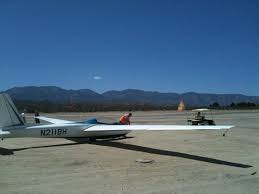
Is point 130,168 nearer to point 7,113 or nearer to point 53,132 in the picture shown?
point 53,132

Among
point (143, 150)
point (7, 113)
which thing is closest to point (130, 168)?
point (143, 150)

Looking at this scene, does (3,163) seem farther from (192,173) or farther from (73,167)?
(192,173)

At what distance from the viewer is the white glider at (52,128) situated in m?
16.9

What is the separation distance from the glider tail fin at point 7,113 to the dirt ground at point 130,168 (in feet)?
4.38

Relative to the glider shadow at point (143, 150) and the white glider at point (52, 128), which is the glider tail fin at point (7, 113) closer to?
the white glider at point (52, 128)

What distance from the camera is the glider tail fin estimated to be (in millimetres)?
17016

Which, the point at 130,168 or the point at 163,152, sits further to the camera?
the point at 163,152

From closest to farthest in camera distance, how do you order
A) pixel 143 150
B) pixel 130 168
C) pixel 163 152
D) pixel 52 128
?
1. pixel 130 168
2. pixel 163 152
3. pixel 143 150
4. pixel 52 128

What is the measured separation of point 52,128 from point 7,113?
2.54 meters

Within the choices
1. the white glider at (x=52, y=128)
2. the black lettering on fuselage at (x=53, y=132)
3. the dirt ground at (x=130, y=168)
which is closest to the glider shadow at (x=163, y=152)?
the dirt ground at (x=130, y=168)

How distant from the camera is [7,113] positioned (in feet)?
56.1

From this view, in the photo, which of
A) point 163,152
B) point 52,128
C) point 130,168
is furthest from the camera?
point 52,128

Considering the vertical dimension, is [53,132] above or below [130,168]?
above

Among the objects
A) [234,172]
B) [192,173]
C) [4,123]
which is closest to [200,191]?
[192,173]
